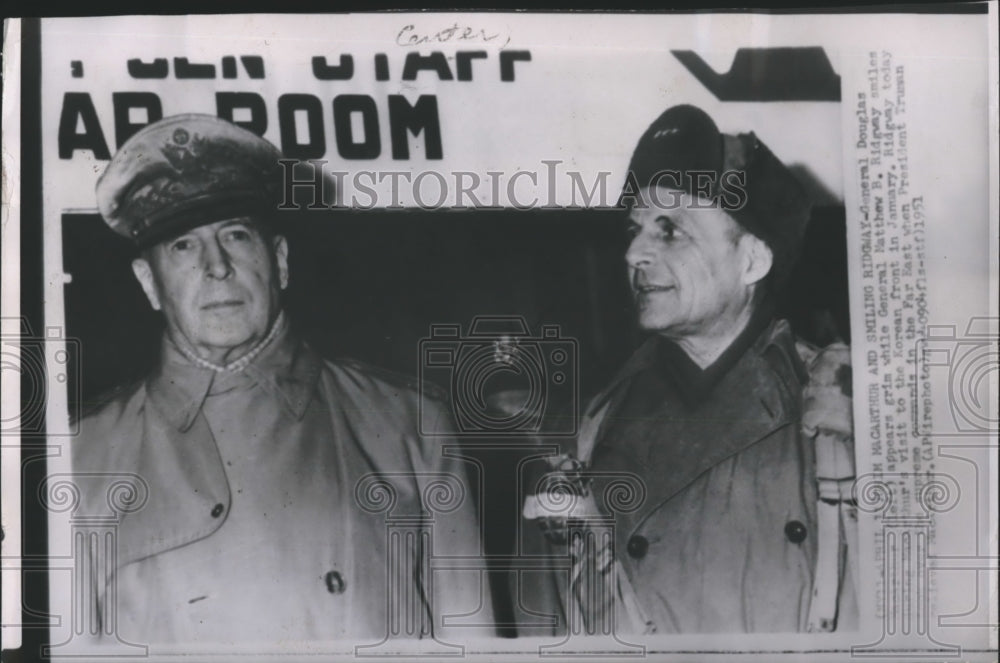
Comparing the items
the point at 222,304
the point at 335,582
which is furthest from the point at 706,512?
the point at 222,304

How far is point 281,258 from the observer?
2549 millimetres

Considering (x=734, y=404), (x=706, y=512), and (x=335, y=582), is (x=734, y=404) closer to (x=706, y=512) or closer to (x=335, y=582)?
(x=706, y=512)

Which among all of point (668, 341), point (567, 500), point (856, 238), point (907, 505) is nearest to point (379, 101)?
A: point (668, 341)

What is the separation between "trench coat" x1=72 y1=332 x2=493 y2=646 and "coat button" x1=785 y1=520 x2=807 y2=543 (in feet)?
2.86

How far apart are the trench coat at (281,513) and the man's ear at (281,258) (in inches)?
7.2

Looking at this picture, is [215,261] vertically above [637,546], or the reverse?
[215,261]

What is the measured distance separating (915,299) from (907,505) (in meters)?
0.59

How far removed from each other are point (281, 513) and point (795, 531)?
1.46 meters

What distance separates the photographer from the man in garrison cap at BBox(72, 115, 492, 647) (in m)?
2.53

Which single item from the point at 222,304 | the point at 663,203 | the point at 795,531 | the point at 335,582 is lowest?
the point at 335,582

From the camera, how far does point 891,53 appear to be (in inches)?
102
